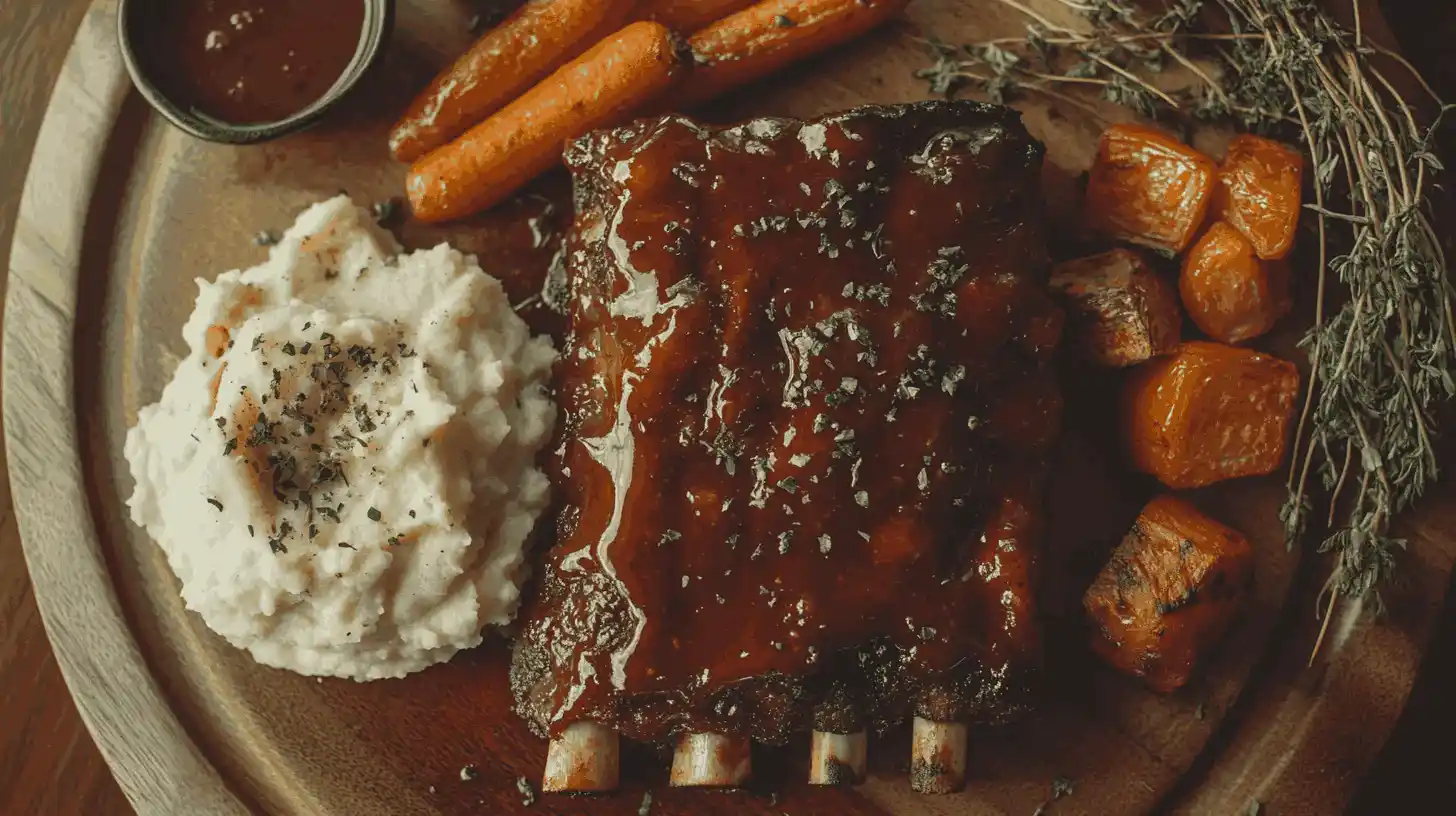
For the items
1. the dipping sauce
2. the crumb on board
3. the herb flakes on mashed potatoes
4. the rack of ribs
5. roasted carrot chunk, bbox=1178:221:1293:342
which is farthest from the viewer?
the crumb on board

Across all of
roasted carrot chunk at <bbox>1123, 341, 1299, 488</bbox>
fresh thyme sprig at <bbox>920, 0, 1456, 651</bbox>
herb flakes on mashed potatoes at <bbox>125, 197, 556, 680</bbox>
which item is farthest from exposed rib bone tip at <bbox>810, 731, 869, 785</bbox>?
fresh thyme sprig at <bbox>920, 0, 1456, 651</bbox>

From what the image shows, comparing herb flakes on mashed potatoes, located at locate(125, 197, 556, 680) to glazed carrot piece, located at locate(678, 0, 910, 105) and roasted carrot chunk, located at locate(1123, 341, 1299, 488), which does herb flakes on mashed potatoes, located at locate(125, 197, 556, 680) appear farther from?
roasted carrot chunk, located at locate(1123, 341, 1299, 488)

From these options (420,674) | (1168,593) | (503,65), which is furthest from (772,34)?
(420,674)

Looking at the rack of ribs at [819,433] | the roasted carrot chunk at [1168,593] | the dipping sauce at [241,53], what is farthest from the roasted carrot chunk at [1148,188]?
the dipping sauce at [241,53]

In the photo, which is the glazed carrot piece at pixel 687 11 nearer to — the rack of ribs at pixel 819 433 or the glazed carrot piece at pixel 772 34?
the glazed carrot piece at pixel 772 34

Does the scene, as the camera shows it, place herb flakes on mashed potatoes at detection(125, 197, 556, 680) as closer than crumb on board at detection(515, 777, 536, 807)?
Yes

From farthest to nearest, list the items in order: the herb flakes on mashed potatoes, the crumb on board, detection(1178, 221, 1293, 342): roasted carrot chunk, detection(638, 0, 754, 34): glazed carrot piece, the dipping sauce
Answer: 1. detection(638, 0, 754, 34): glazed carrot piece
2. the crumb on board
3. the dipping sauce
4. detection(1178, 221, 1293, 342): roasted carrot chunk
5. the herb flakes on mashed potatoes
